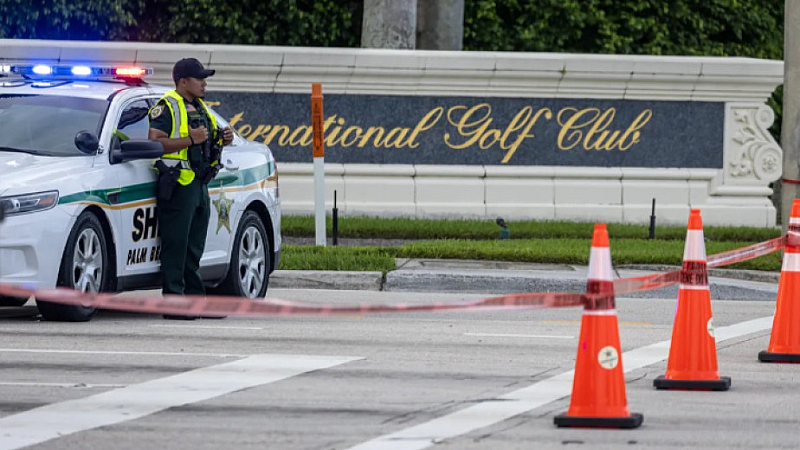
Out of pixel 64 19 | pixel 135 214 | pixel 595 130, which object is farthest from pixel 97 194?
pixel 64 19

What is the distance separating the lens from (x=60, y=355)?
378 inches

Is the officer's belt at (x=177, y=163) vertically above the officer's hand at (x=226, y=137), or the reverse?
the officer's hand at (x=226, y=137)

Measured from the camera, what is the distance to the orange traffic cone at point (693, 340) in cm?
870

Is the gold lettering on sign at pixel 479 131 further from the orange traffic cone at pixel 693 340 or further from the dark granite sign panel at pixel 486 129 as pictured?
the orange traffic cone at pixel 693 340

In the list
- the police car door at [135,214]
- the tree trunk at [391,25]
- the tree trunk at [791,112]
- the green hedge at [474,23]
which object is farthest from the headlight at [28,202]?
the green hedge at [474,23]

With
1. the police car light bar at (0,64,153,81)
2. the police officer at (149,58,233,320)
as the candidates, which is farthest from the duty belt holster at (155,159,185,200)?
the police car light bar at (0,64,153,81)

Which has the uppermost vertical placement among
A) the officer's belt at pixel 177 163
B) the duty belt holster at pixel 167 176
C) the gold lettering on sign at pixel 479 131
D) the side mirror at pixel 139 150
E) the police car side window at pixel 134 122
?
the gold lettering on sign at pixel 479 131

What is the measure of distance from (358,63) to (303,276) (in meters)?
7.26

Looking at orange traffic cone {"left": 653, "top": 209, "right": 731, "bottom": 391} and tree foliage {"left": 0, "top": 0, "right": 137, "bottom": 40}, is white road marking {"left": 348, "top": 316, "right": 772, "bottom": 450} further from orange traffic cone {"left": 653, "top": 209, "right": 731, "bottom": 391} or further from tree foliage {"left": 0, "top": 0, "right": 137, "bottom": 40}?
tree foliage {"left": 0, "top": 0, "right": 137, "bottom": 40}

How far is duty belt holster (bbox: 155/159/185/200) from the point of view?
11562mm

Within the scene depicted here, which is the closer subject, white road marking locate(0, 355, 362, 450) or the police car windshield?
white road marking locate(0, 355, 362, 450)

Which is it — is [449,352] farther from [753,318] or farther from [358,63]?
[358,63]

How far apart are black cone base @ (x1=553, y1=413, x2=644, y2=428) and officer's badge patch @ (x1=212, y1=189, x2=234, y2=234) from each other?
5.29 metres

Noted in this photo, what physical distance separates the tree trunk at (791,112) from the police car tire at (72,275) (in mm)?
8823
